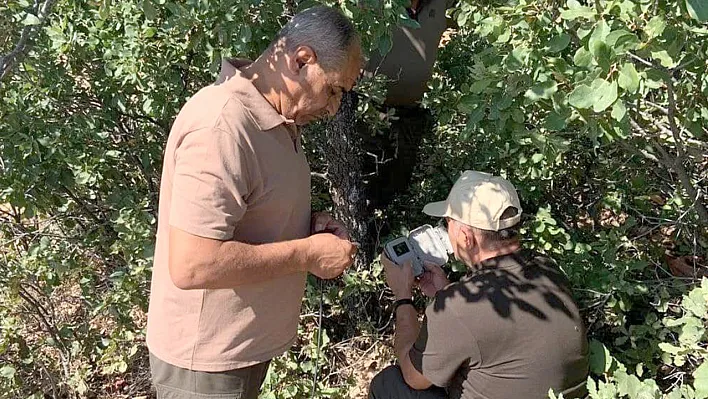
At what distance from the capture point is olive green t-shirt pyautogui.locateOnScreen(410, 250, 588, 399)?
223 cm

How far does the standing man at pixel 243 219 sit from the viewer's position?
5.77 feet

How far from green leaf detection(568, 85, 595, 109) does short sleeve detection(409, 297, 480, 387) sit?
902 mm

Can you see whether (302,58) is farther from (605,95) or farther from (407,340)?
(407,340)

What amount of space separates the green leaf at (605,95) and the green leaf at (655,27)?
15 cm

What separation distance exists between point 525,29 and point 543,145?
445 mm

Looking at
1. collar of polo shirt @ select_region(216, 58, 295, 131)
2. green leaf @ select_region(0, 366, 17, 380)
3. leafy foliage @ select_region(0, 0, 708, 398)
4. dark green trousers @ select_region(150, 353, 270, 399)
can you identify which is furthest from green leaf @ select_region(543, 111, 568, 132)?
green leaf @ select_region(0, 366, 17, 380)

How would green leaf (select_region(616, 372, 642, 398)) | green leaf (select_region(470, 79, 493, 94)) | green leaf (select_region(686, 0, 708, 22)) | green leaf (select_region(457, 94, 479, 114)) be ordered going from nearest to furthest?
green leaf (select_region(686, 0, 708, 22)) < green leaf (select_region(616, 372, 642, 398)) < green leaf (select_region(470, 79, 493, 94)) < green leaf (select_region(457, 94, 479, 114))

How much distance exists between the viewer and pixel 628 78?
5.16ft

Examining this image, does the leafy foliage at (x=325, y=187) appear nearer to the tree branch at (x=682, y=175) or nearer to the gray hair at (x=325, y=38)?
the tree branch at (x=682, y=175)

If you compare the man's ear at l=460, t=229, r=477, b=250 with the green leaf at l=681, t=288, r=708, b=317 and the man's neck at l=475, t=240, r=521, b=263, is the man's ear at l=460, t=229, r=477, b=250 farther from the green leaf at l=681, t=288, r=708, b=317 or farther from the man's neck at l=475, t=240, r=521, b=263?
the green leaf at l=681, t=288, r=708, b=317

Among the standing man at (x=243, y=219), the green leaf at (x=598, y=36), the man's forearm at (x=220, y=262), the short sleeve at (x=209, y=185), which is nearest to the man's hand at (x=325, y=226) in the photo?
the standing man at (x=243, y=219)

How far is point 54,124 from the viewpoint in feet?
9.61

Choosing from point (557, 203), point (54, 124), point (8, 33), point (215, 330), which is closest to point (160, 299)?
point (215, 330)

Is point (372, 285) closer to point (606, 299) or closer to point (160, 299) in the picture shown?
point (606, 299)
